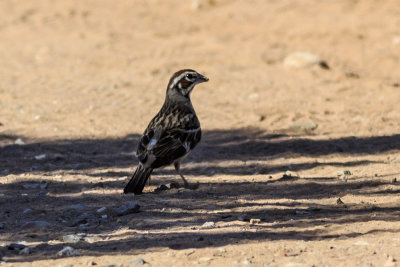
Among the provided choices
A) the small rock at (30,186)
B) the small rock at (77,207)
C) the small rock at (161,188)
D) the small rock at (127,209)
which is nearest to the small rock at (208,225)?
the small rock at (127,209)

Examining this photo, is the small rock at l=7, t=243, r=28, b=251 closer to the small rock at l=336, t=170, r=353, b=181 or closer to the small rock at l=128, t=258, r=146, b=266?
the small rock at l=128, t=258, r=146, b=266

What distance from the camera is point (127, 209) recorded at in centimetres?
836

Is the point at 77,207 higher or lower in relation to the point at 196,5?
lower

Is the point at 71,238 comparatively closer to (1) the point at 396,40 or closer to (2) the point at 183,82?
(2) the point at 183,82

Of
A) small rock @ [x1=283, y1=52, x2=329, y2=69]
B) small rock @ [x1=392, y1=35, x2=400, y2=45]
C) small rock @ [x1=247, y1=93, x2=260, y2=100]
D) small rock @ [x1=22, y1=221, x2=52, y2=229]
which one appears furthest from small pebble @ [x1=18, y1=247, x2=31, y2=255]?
small rock @ [x1=392, y1=35, x2=400, y2=45]

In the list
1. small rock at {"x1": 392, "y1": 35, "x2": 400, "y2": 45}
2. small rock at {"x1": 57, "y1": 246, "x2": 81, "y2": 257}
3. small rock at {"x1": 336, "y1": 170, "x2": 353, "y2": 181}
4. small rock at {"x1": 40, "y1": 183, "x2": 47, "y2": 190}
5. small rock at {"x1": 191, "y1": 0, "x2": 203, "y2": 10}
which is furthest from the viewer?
small rock at {"x1": 191, "y1": 0, "x2": 203, "y2": 10}

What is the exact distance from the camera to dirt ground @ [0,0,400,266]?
24.4ft

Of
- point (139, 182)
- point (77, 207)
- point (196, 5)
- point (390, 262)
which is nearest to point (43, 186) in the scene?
point (77, 207)

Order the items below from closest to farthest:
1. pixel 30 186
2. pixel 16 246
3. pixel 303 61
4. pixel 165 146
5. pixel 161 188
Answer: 1. pixel 16 246
2. pixel 165 146
3. pixel 161 188
4. pixel 30 186
5. pixel 303 61

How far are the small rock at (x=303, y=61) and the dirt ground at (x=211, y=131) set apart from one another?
114 mm

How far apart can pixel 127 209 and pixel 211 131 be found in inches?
213

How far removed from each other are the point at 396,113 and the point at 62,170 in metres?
6.55

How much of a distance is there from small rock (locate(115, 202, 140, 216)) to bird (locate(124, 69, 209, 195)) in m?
0.69

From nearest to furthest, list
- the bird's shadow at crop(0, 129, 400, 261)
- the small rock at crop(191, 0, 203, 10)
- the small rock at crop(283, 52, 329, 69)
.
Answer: the bird's shadow at crop(0, 129, 400, 261) < the small rock at crop(283, 52, 329, 69) < the small rock at crop(191, 0, 203, 10)
